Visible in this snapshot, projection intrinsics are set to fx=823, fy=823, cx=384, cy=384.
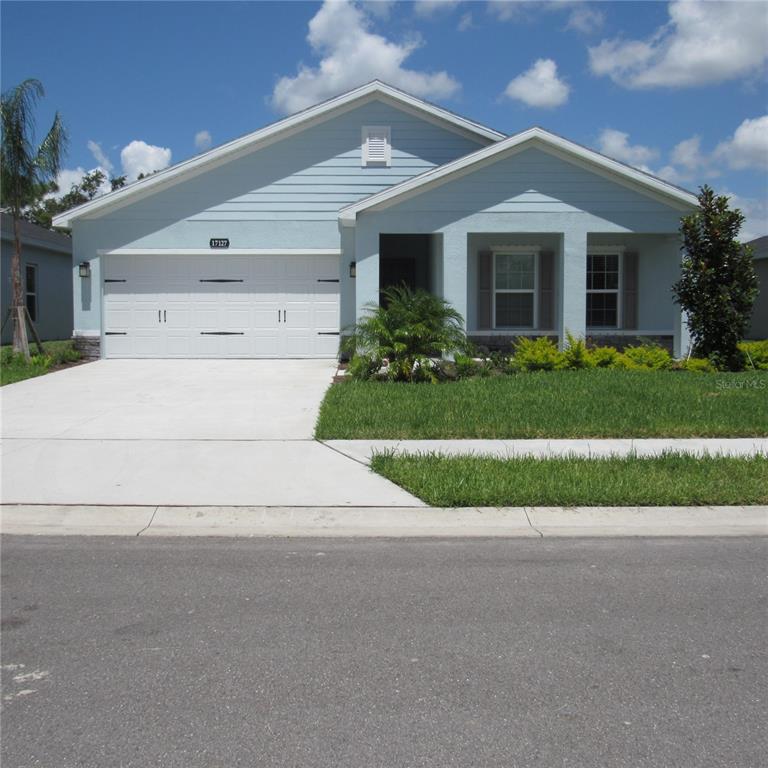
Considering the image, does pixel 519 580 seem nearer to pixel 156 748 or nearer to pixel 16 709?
pixel 156 748

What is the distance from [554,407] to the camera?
11.2 m

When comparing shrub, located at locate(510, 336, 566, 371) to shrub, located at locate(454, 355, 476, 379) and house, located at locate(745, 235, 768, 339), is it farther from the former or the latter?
house, located at locate(745, 235, 768, 339)

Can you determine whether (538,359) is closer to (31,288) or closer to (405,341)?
(405,341)

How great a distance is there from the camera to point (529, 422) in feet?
34.0

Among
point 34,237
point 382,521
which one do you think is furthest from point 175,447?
point 34,237

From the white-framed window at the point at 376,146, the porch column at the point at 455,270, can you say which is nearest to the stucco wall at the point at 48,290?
the white-framed window at the point at 376,146

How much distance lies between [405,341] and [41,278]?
16133mm

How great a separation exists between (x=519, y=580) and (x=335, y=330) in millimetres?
13906

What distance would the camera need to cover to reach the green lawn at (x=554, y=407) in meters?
10.0

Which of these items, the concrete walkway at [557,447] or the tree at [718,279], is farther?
the tree at [718,279]

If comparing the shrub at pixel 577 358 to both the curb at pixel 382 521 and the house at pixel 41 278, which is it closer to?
the curb at pixel 382 521

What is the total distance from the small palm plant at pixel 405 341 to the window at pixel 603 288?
236 inches

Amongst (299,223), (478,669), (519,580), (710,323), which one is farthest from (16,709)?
(299,223)

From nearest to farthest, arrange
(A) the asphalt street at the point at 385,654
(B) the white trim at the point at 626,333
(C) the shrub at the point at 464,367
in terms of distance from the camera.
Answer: (A) the asphalt street at the point at 385,654 < (C) the shrub at the point at 464,367 < (B) the white trim at the point at 626,333
